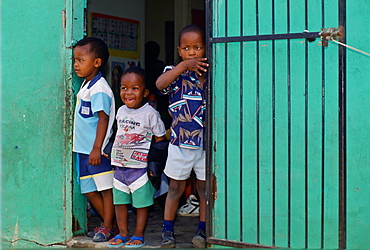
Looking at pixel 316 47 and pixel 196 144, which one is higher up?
pixel 316 47

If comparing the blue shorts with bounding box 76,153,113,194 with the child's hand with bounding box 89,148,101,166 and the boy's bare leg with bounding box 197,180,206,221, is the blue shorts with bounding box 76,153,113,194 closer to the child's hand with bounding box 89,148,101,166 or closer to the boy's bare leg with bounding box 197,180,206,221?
the child's hand with bounding box 89,148,101,166

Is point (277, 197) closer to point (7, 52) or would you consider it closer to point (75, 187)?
point (75, 187)

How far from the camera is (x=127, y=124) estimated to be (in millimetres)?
3840

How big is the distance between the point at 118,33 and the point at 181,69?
2300 millimetres

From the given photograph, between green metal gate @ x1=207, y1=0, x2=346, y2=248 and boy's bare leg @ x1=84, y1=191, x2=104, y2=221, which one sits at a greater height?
green metal gate @ x1=207, y1=0, x2=346, y2=248

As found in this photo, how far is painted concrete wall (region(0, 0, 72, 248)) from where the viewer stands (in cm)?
399

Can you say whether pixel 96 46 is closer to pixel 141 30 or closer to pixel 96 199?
pixel 96 199

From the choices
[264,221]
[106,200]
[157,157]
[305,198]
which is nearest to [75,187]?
[106,200]

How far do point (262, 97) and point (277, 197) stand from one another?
0.65 meters

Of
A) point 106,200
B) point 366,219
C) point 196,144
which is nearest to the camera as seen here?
point 366,219

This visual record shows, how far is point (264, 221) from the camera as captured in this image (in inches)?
129

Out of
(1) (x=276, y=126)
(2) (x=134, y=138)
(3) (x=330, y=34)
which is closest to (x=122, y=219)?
(2) (x=134, y=138)

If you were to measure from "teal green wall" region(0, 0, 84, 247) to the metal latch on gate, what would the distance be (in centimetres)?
195

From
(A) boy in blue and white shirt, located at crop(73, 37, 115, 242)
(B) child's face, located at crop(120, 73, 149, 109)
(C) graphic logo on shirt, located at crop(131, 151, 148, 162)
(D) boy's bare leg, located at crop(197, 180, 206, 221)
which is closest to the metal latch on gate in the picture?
(D) boy's bare leg, located at crop(197, 180, 206, 221)
